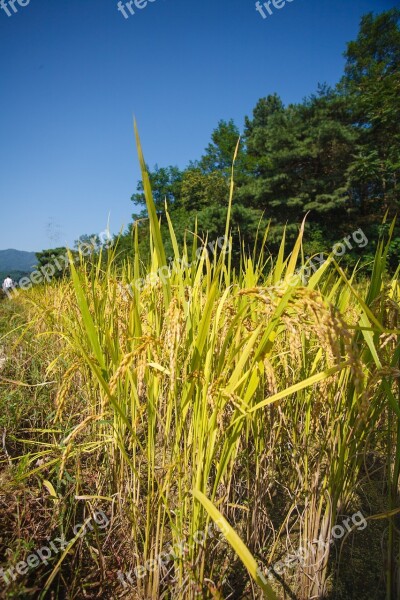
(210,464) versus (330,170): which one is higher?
(330,170)

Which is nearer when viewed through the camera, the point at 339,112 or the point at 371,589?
the point at 371,589

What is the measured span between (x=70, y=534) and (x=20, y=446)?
57 centimetres

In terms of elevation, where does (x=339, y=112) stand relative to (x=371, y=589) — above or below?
above

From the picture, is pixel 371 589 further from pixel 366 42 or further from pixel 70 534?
pixel 366 42

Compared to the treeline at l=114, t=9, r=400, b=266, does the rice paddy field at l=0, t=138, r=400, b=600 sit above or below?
below

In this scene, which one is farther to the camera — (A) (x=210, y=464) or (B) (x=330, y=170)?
(B) (x=330, y=170)

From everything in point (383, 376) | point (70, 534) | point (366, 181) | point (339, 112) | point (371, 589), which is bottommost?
point (371, 589)

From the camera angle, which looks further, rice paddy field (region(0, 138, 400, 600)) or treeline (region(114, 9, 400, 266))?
treeline (region(114, 9, 400, 266))

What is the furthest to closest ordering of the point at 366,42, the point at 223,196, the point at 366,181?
the point at 223,196 → the point at 366,42 → the point at 366,181

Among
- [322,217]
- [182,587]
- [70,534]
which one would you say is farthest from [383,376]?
[322,217]

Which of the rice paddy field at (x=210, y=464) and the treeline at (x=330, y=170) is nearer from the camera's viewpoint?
the rice paddy field at (x=210, y=464)

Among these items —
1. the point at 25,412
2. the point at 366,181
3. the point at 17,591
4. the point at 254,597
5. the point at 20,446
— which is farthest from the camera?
the point at 366,181

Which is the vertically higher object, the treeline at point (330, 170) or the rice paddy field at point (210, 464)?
the treeline at point (330, 170)

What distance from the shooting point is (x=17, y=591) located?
706mm
